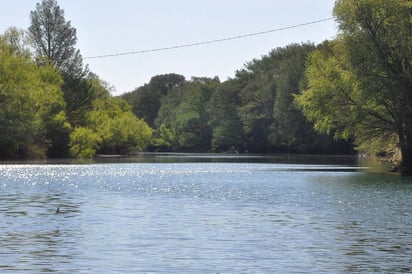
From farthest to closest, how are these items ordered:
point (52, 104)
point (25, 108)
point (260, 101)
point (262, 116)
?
point (260, 101) → point (262, 116) → point (52, 104) → point (25, 108)

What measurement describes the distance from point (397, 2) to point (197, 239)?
146 ft

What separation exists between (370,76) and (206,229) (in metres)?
39.6

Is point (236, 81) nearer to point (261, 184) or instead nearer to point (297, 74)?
point (297, 74)

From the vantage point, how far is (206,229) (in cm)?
2850

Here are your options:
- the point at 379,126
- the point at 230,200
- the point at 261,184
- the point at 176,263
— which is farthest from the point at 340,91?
the point at 176,263

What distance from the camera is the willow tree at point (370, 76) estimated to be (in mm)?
64688

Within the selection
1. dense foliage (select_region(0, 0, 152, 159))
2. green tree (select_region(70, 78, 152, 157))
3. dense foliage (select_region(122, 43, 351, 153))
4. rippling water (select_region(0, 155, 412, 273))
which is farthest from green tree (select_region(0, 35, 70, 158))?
dense foliage (select_region(122, 43, 351, 153))

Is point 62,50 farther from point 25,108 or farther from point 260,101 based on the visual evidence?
point 260,101

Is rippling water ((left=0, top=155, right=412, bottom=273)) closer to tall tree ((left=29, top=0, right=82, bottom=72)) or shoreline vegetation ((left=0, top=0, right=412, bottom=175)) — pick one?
shoreline vegetation ((left=0, top=0, right=412, bottom=175))

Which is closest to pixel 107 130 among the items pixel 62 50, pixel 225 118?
pixel 62 50

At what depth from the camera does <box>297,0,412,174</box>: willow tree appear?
64.7 m

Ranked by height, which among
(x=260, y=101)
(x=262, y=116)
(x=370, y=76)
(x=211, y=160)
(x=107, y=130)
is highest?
(x=260, y=101)

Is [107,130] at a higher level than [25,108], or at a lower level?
lower

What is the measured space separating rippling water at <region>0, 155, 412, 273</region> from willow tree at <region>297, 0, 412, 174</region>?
15825 millimetres
